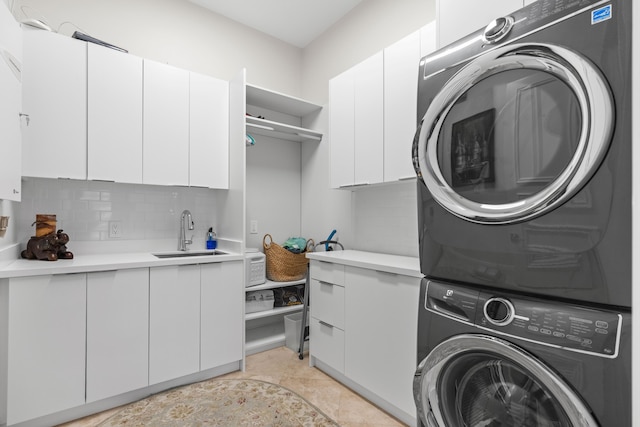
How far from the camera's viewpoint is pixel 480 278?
1.03 meters

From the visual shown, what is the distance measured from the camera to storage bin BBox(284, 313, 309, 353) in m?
2.82

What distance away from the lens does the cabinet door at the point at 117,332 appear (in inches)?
74.1

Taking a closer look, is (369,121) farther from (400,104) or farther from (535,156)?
(535,156)

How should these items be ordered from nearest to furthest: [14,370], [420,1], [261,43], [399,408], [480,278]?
→ [480,278] → [14,370] → [399,408] → [420,1] → [261,43]

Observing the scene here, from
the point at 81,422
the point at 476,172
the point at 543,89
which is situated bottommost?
the point at 81,422

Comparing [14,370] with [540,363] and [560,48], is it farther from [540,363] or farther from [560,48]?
[560,48]

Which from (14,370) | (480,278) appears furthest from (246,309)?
(480,278)

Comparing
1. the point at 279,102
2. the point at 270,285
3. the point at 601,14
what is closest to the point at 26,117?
the point at 279,102

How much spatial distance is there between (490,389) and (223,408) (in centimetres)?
160

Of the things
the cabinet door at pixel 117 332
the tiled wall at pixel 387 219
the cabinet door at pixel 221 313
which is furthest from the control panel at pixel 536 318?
the cabinet door at pixel 117 332

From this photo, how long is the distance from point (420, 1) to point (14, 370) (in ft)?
11.1

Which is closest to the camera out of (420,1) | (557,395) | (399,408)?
(557,395)

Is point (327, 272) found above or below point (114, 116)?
below

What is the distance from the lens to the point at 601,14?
808 mm
